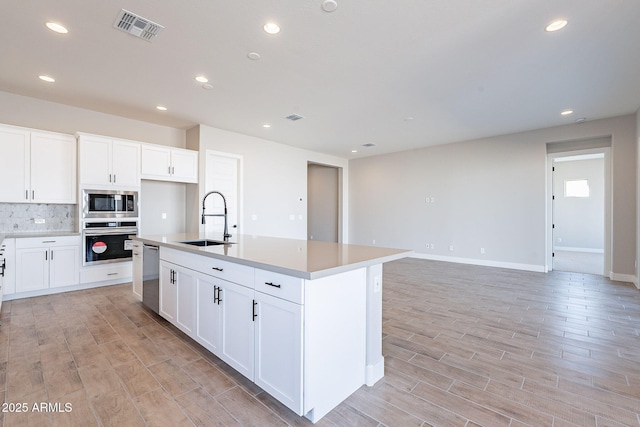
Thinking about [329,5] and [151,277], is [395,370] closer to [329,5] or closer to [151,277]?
[151,277]

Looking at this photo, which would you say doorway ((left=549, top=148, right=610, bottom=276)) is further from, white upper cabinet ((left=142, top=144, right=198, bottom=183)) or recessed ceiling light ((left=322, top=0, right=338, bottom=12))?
white upper cabinet ((left=142, top=144, right=198, bottom=183))

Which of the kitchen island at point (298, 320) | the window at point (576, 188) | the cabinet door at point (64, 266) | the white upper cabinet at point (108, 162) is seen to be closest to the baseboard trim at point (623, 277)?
the window at point (576, 188)

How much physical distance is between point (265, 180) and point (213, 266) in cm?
472

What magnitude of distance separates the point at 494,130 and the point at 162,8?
19.7 ft

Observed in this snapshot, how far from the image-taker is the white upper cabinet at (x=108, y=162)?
14.2 ft

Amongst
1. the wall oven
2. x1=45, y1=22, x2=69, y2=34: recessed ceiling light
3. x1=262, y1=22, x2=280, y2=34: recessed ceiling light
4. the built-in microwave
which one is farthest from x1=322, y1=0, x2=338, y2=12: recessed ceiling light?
the built-in microwave

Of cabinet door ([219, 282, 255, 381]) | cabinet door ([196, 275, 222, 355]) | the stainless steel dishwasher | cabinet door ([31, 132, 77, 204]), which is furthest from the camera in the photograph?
cabinet door ([31, 132, 77, 204])

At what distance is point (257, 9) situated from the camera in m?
2.35

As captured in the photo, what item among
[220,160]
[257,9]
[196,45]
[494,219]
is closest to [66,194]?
[220,160]

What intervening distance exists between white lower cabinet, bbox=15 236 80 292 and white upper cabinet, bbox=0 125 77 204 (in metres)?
0.62

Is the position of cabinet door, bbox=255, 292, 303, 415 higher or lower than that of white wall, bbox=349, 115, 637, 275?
lower

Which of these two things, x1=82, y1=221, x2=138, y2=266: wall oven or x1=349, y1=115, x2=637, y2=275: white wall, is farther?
x1=349, y1=115, x2=637, y2=275: white wall

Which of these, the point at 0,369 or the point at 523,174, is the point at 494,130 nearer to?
the point at 523,174

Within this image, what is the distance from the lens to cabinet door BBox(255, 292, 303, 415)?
1582 mm
